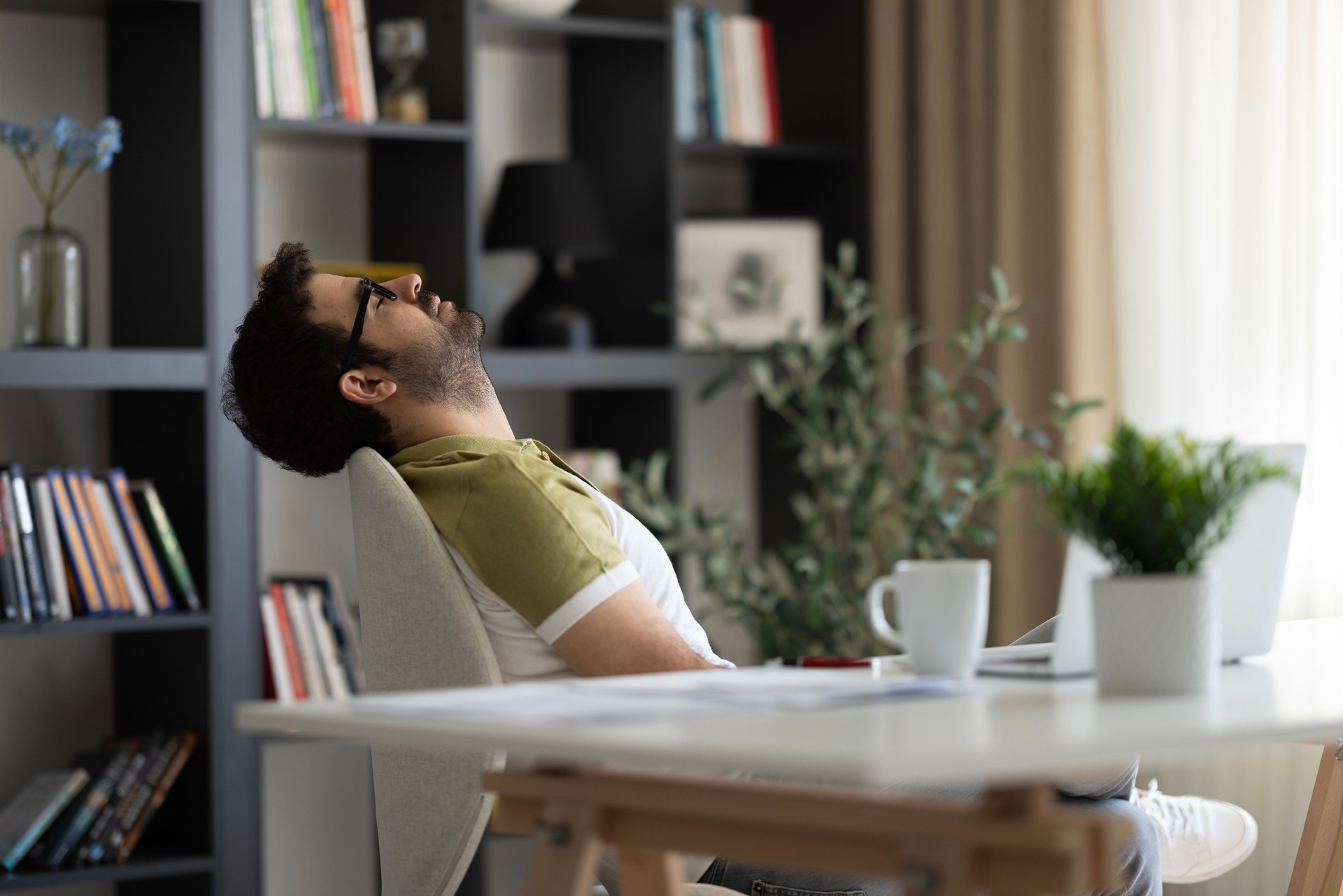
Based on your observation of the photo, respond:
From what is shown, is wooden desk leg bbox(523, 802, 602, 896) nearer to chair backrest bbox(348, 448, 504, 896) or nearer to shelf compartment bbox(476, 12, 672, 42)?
chair backrest bbox(348, 448, 504, 896)

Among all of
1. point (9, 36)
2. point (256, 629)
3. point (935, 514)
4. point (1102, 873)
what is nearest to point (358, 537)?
point (1102, 873)

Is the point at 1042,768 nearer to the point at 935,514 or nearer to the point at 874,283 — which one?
the point at 935,514

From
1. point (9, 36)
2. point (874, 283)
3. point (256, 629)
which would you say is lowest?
point (256, 629)

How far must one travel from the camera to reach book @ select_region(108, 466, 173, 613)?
2.80m

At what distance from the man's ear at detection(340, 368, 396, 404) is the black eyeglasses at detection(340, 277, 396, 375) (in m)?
0.01

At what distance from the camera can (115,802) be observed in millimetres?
2830

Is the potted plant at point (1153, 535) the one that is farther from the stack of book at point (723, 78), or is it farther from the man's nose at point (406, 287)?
the stack of book at point (723, 78)

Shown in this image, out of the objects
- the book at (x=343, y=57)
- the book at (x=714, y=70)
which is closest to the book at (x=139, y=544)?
the book at (x=343, y=57)

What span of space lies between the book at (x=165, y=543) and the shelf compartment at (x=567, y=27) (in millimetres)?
1116

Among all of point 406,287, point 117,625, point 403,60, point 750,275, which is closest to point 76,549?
point 117,625

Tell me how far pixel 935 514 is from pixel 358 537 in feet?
5.34

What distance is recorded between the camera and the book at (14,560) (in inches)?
106

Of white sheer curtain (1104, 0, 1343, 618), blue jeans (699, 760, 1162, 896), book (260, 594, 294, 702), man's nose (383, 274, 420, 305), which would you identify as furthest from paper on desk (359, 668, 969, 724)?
book (260, 594, 294, 702)

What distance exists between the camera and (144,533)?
2.83 m
